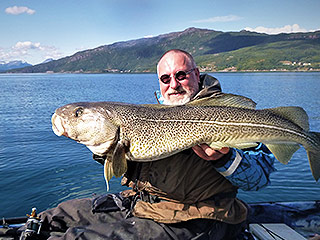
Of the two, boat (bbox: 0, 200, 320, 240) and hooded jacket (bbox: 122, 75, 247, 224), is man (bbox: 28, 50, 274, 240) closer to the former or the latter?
hooded jacket (bbox: 122, 75, 247, 224)

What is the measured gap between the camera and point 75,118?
3.11 metres

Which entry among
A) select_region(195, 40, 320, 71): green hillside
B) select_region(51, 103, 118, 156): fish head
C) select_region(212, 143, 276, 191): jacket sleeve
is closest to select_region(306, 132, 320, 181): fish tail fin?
select_region(212, 143, 276, 191): jacket sleeve

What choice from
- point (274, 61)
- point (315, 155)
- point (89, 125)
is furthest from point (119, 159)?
point (274, 61)

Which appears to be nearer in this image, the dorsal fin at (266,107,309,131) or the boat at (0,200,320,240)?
the dorsal fin at (266,107,309,131)

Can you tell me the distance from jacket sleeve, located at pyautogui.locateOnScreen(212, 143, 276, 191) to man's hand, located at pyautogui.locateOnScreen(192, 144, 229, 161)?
7cm

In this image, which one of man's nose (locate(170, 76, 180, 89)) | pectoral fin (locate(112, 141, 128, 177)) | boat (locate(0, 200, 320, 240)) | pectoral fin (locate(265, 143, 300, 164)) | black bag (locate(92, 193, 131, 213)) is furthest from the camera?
boat (locate(0, 200, 320, 240))

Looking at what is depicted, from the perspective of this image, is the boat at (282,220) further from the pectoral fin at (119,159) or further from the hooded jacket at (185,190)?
the pectoral fin at (119,159)

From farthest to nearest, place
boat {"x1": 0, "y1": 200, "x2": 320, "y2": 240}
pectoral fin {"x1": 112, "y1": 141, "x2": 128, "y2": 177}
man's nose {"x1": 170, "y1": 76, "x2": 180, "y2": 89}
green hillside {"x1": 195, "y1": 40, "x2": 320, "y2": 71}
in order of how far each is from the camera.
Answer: green hillside {"x1": 195, "y1": 40, "x2": 320, "y2": 71} → boat {"x1": 0, "y1": 200, "x2": 320, "y2": 240} → man's nose {"x1": 170, "y1": 76, "x2": 180, "y2": 89} → pectoral fin {"x1": 112, "y1": 141, "x2": 128, "y2": 177}

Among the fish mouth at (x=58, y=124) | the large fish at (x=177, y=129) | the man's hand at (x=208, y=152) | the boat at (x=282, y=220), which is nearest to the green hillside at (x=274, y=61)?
the boat at (x=282, y=220)

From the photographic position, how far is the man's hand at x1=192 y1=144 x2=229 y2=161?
9.98 feet

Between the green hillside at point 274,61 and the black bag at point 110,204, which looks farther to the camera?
the green hillside at point 274,61

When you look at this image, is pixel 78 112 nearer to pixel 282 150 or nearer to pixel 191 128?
pixel 191 128

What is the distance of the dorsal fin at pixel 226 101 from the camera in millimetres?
3234

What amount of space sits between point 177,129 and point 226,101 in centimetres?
68
